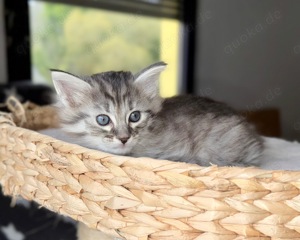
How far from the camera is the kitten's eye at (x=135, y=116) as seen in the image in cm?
97

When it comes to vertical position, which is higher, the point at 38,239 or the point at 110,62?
the point at 110,62

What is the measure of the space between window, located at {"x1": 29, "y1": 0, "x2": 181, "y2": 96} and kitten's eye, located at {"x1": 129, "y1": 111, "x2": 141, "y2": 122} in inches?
50.5

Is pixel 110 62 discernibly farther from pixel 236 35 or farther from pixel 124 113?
pixel 124 113

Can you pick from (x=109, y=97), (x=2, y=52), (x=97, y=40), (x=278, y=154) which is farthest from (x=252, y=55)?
(x=109, y=97)

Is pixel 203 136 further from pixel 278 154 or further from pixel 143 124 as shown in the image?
pixel 278 154

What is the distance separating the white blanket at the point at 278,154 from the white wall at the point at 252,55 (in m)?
2.42

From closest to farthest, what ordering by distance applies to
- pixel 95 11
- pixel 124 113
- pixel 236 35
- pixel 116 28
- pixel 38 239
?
pixel 124 113 < pixel 38 239 < pixel 95 11 < pixel 116 28 < pixel 236 35

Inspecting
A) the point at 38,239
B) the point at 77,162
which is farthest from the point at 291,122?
the point at 77,162

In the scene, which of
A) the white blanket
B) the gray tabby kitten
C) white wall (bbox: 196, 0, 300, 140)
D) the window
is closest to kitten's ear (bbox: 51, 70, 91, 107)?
the gray tabby kitten

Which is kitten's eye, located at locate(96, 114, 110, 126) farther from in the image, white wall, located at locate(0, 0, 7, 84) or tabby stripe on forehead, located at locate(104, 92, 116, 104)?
white wall, located at locate(0, 0, 7, 84)

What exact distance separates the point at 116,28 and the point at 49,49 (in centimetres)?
60

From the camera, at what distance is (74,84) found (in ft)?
3.21

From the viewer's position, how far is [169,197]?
651 millimetres

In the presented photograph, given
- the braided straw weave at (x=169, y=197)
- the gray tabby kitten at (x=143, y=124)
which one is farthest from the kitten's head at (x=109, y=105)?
the braided straw weave at (x=169, y=197)
